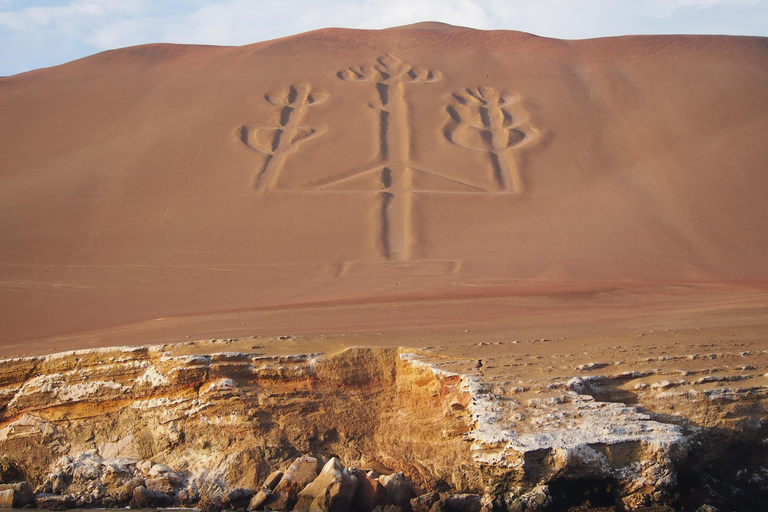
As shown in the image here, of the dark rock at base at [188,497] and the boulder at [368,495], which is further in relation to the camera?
the dark rock at base at [188,497]

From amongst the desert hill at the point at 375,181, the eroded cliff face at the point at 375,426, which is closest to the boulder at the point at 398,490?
the eroded cliff face at the point at 375,426

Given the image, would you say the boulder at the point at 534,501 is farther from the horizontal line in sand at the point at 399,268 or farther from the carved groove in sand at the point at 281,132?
the carved groove in sand at the point at 281,132

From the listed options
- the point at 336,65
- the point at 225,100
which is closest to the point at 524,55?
the point at 336,65

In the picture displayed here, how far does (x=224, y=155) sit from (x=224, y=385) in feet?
51.1

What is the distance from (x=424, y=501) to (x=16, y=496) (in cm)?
451

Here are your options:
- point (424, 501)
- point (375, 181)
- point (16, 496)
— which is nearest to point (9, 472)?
point (16, 496)

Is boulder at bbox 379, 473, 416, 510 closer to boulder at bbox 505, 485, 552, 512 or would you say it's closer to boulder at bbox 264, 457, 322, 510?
boulder at bbox 264, 457, 322, 510

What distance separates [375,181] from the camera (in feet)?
67.6

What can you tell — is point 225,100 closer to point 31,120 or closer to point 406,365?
point 31,120

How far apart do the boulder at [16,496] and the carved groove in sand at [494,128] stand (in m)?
16.0

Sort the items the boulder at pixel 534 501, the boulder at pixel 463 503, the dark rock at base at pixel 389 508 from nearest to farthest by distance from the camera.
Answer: the boulder at pixel 534 501 < the boulder at pixel 463 503 < the dark rock at base at pixel 389 508

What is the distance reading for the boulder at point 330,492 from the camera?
6.48 metres

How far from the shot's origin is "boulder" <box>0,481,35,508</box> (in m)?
7.20

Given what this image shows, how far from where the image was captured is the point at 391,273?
51.1ft
